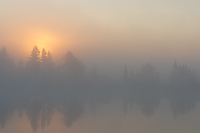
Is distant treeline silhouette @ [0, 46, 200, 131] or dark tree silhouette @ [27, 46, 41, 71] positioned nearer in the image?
distant treeline silhouette @ [0, 46, 200, 131]

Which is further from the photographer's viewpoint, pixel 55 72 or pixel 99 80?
pixel 99 80

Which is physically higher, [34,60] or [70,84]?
[34,60]

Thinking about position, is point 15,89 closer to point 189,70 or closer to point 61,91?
point 61,91

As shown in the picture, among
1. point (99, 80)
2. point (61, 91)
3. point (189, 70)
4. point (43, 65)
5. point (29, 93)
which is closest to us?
point (29, 93)

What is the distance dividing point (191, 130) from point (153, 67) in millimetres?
84497

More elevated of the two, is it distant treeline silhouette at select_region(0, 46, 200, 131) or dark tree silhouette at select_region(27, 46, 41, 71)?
dark tree silhouette at select_region(27, 46, 41, 71)

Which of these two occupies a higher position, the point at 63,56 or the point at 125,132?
the point at 63,56

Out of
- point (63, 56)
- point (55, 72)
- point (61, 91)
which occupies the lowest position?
point (61, 91)

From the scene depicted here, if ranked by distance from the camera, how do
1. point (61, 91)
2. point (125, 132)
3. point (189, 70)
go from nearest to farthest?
1. point (125, 132)
2. point (61, 91)
3. point (189, 70)

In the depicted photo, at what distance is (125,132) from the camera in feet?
52.6

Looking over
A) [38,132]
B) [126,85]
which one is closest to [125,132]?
[38,132]

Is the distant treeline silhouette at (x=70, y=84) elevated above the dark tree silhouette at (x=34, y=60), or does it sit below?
below

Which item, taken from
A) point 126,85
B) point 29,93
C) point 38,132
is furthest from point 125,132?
point 126,85

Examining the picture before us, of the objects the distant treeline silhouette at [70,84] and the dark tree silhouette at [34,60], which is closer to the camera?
the distant treeline silhouette at [70,84]
